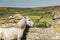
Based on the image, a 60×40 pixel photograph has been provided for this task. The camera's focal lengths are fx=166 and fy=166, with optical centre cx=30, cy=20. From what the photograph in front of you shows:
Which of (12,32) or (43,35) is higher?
(12,32)

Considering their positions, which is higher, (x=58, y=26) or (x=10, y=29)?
(x=10, y=29)

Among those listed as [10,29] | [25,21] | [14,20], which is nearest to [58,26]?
[14,20]

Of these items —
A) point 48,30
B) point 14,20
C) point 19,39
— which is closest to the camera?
point 19,39

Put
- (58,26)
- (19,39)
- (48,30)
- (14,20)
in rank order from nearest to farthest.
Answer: (19,39), (48,30), (14,20), (58,26)

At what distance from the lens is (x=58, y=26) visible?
711 cm

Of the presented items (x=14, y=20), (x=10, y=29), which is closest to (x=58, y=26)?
(x=14, y=20)

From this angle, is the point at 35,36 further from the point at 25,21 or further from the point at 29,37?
the point at 25,21

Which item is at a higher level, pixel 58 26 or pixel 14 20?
pixel 14 20

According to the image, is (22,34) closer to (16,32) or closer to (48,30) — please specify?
(16,32)

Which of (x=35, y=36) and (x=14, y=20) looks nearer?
(x=35, y=36)

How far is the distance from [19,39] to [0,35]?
0.57 m

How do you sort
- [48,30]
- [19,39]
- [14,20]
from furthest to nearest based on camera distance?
[14,20]
[48,30]
[19,39]

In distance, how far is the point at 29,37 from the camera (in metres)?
4.80

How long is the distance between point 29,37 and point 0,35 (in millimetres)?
835
